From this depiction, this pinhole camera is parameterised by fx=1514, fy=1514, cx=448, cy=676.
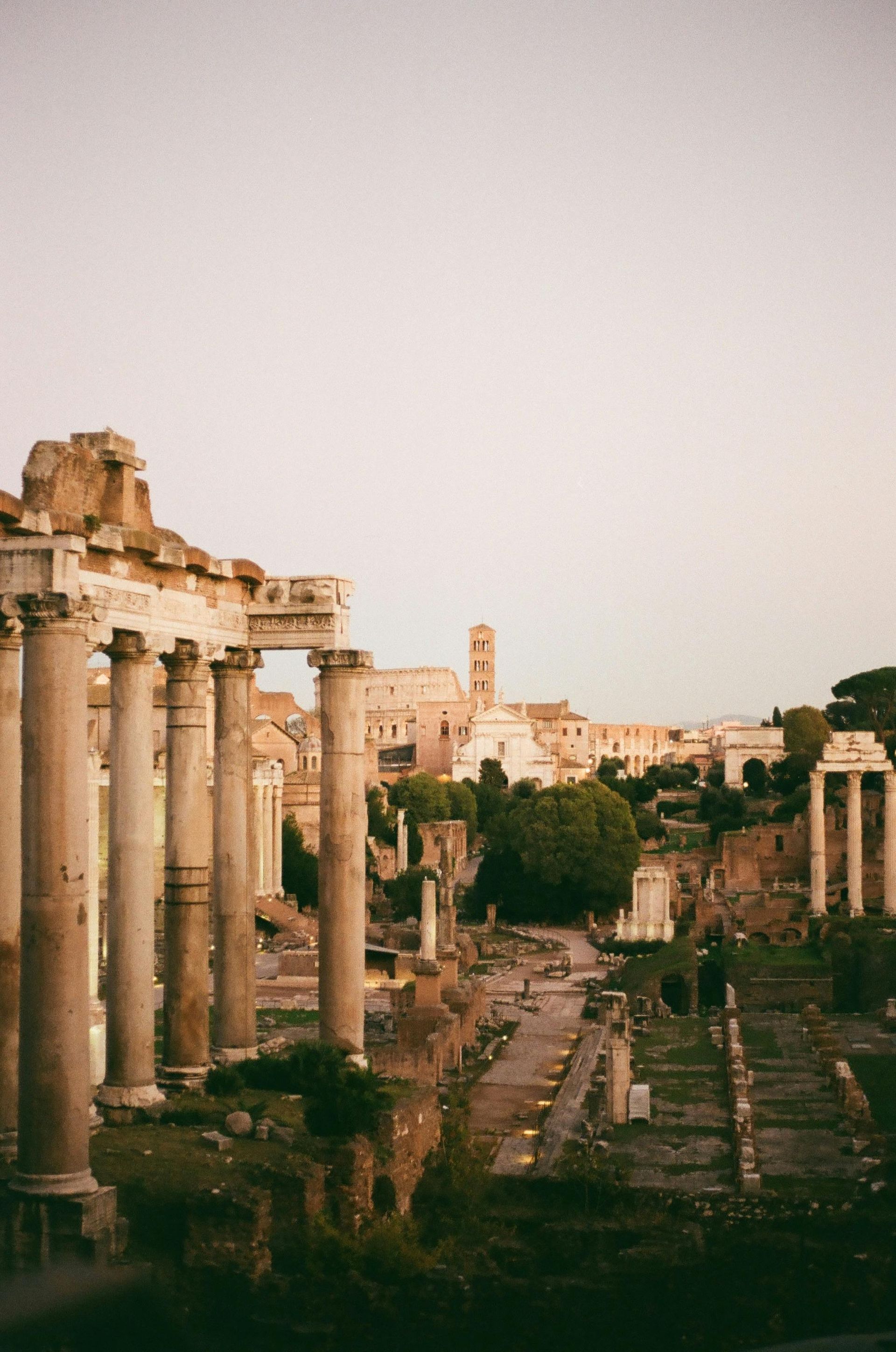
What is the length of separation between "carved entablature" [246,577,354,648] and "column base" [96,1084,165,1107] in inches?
162

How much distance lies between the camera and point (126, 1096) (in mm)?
12133

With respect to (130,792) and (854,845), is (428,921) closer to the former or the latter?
(854,845)

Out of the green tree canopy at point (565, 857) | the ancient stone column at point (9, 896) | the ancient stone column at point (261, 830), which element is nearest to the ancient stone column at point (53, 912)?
the ancient stone column at point (9, 896)

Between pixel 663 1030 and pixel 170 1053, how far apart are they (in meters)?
23.1

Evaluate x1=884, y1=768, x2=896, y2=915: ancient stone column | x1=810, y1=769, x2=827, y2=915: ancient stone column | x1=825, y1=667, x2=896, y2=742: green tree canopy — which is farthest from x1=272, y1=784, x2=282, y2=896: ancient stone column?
x1=825, y1=667, x2=896, y2=742: green tree canopy

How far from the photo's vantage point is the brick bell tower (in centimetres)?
13450

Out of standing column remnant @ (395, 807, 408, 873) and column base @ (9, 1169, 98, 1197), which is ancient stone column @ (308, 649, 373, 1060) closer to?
column base @ (9, 1169, 98, 1197)

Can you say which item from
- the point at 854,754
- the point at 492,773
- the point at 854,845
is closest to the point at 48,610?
the point at 854,845

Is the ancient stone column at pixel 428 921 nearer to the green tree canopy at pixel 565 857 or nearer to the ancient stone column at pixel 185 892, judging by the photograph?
the ancient stone column at pixel 185 892

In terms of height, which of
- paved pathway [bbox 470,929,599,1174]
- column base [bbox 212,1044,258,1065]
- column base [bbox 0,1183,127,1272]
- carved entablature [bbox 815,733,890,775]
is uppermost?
carved entablature [bbox 815,733,890,775]

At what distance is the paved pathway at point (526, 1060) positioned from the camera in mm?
23603

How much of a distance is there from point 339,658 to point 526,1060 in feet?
66.8

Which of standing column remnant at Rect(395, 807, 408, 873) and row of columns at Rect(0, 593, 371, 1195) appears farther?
standing column remnant at Rect(395, 807, 408, 873)

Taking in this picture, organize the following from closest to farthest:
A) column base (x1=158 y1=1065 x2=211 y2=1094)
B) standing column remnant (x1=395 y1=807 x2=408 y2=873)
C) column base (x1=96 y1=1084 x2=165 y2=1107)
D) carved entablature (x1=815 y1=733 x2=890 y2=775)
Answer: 1. column base (x1=96 y1=1084 x2=165 y2=1107)
2. column base (x1=158 y1=1065 x2=211 y2=1094)
3. carved entablature (x1=815 y1=733 x2=890 y2=775)
4. standing column remnant (x1=395 y1=807 x2=408 y2=873)
